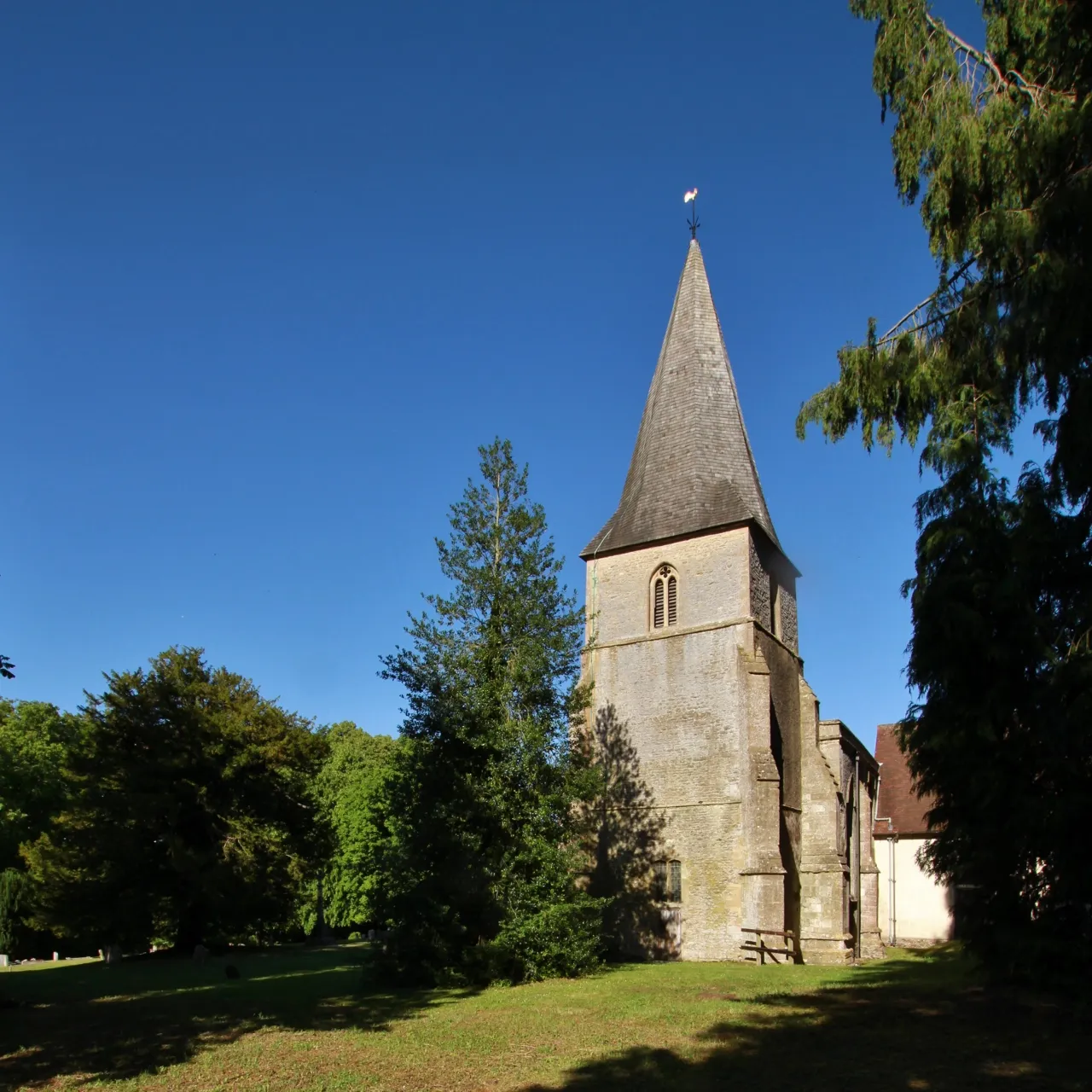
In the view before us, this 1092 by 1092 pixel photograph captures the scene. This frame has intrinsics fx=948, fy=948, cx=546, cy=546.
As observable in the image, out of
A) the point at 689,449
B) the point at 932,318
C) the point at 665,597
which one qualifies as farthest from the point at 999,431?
the point at 689,449

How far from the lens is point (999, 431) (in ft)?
42.1

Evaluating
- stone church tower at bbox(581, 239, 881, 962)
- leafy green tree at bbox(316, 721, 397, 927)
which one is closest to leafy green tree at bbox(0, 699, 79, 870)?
leafy green tree at bbox(316, 721, 397, 927)

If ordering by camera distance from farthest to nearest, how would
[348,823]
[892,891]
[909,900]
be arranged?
[348,823], [892,891], [909,900]

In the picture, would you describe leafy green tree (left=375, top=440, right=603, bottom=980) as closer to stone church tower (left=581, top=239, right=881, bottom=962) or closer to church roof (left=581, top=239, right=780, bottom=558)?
stone church tower (left=581, top=239, right=881, bottom=962)

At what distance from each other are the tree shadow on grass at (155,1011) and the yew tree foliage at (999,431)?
345 inches

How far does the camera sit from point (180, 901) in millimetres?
26562

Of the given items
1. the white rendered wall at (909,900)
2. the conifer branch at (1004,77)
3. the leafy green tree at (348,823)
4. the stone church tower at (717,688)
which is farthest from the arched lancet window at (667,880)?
the conifer branch at (1004,77)

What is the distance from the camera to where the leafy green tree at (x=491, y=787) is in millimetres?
18312

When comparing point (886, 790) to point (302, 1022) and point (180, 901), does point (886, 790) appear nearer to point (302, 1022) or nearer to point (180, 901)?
point (180, 901)

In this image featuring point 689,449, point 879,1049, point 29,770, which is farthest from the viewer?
point 29,770

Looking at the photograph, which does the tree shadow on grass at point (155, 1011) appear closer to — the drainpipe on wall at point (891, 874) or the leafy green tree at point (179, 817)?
the leafy green tree at point (179, 817)

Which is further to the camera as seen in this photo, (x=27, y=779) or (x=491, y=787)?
(x=27, y=779)

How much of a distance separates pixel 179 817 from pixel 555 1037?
18292 millimetres

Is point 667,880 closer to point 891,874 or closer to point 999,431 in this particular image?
point 891,874
